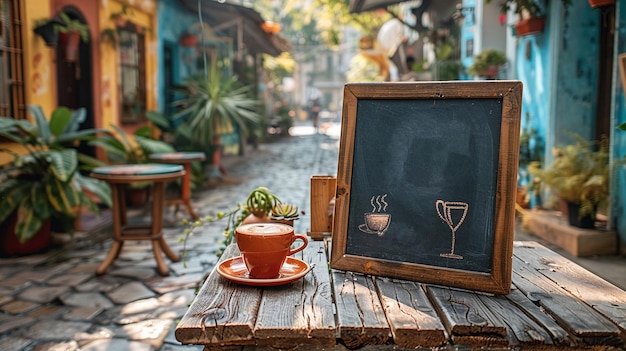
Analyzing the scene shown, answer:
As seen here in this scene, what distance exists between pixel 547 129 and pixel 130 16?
590cm

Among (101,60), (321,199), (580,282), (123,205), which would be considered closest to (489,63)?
(123,205)

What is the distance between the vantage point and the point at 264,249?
4.96 ft

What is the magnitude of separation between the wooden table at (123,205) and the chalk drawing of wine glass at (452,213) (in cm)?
317

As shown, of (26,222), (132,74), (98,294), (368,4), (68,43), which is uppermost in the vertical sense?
(368,4)

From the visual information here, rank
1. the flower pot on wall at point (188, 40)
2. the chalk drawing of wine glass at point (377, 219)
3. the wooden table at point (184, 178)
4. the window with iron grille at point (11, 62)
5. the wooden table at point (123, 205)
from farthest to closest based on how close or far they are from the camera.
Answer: the flower pot on wall at point (188, 40), the wooden table at point (184, 178), the window with iron grille at point (11, 62), the wooden table at point (123, 205), the chalk drawing of wine glass at point (377, 219)

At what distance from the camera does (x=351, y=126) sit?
1.71 meters

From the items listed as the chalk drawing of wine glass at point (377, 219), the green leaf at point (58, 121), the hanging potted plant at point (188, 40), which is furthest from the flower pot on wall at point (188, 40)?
the chalk drawing of wine glass at point (377, 219)

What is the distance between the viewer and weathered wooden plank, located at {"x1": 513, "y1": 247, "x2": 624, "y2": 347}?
4.03ft

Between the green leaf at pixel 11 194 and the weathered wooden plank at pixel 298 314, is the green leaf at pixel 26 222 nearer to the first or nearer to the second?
the green leaf at pixel 11 194

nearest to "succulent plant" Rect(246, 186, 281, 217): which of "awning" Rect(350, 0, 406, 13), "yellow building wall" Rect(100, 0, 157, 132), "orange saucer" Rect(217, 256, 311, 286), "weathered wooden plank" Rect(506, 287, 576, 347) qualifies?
"orange saucer" Rect(217, 256, 311, 286)

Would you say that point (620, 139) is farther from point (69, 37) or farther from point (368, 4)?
point (368, 4)

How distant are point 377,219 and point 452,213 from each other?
8.6 inches

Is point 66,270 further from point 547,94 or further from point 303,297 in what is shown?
point 547,94

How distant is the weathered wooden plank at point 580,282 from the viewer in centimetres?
136
